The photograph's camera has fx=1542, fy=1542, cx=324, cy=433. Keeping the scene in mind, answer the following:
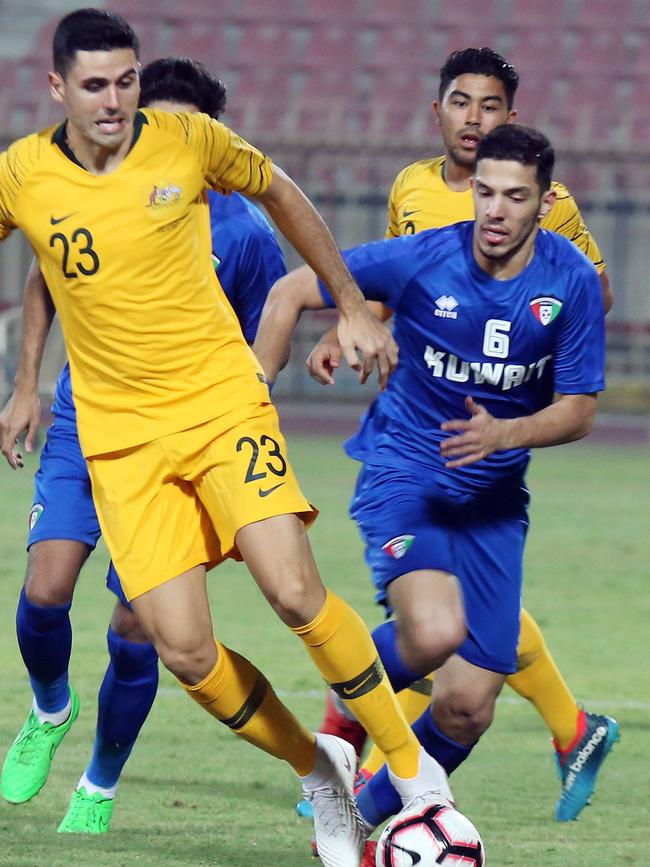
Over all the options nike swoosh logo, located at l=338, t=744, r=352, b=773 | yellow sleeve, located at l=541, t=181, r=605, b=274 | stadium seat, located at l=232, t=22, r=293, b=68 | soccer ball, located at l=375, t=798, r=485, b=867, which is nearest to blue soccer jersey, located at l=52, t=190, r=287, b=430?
yellow sleeve, located at l=541, t=181, r=605, b=274

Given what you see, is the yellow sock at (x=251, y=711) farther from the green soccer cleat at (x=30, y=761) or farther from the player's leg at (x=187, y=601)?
the green soccer cleat at (x=30, y=761)

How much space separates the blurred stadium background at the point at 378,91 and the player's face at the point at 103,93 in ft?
49.6

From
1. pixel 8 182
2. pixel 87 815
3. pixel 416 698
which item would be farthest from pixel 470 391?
pixel 87 815

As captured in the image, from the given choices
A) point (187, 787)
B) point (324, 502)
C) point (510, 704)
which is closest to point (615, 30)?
point (324, 502)

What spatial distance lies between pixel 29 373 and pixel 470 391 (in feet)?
4.02

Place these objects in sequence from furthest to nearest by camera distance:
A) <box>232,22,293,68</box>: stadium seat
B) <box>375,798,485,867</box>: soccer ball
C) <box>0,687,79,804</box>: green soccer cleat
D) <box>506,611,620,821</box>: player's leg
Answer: <box>232,22,293,68</box>: stadium seat, <box>506,611,620,821</box>: player's leg, <box>0,687,79,804</box>: green soccer cleat, <box>375,798,485,867</box>: soccer ball

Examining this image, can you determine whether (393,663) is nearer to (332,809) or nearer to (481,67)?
(332,809)

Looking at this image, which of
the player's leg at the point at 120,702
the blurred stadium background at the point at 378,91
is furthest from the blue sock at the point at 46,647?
the blurred stadium background at the point at 378,91

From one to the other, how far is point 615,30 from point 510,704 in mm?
17276

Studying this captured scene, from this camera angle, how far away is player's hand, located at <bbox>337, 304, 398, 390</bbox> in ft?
12.3

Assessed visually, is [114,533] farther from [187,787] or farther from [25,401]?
[187,787]

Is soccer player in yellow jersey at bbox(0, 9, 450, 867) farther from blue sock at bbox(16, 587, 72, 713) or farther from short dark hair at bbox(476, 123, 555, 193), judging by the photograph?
blue sock at bbox(16, 587, 72, 713)

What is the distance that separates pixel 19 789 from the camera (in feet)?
14.6

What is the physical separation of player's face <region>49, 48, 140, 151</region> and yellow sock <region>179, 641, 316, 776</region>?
1.28 m
